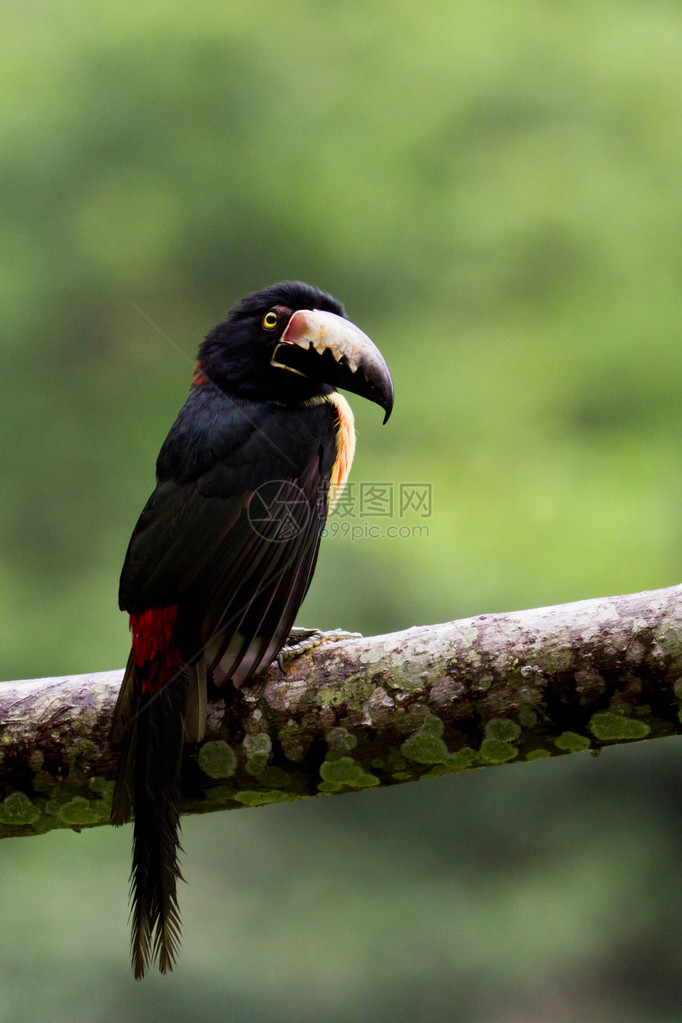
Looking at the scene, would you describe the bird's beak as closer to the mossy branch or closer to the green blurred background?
the mossy branch

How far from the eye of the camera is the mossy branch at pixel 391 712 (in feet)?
6.70

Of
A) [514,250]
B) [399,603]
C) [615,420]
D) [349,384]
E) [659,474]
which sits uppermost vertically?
[514,250]

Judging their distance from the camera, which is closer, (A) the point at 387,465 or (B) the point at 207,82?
(A) the point at 387,465

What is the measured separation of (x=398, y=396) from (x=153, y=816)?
454 cm

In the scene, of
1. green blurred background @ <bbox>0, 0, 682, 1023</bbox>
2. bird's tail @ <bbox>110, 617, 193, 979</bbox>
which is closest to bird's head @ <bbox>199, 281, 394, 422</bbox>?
bird's tail @ <bbox>110, 617, 193, 979</bbox>

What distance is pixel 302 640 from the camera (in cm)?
245

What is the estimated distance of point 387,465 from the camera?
6.00 metres

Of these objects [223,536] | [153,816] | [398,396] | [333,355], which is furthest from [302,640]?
Answer: [398,396]

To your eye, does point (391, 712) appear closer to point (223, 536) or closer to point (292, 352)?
point (223, 536)

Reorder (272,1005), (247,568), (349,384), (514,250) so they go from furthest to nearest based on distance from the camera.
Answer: (514,250) < (272,1005) < (349,384) < (247,568)

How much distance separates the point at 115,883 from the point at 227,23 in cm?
604

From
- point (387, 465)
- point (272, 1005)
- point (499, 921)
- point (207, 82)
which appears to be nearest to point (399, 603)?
point (387, 465)

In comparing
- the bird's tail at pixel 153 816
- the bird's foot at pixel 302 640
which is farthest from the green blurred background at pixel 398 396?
the bird's tail at pixel 153 816

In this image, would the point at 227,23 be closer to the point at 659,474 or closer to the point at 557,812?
the point at 659,474
